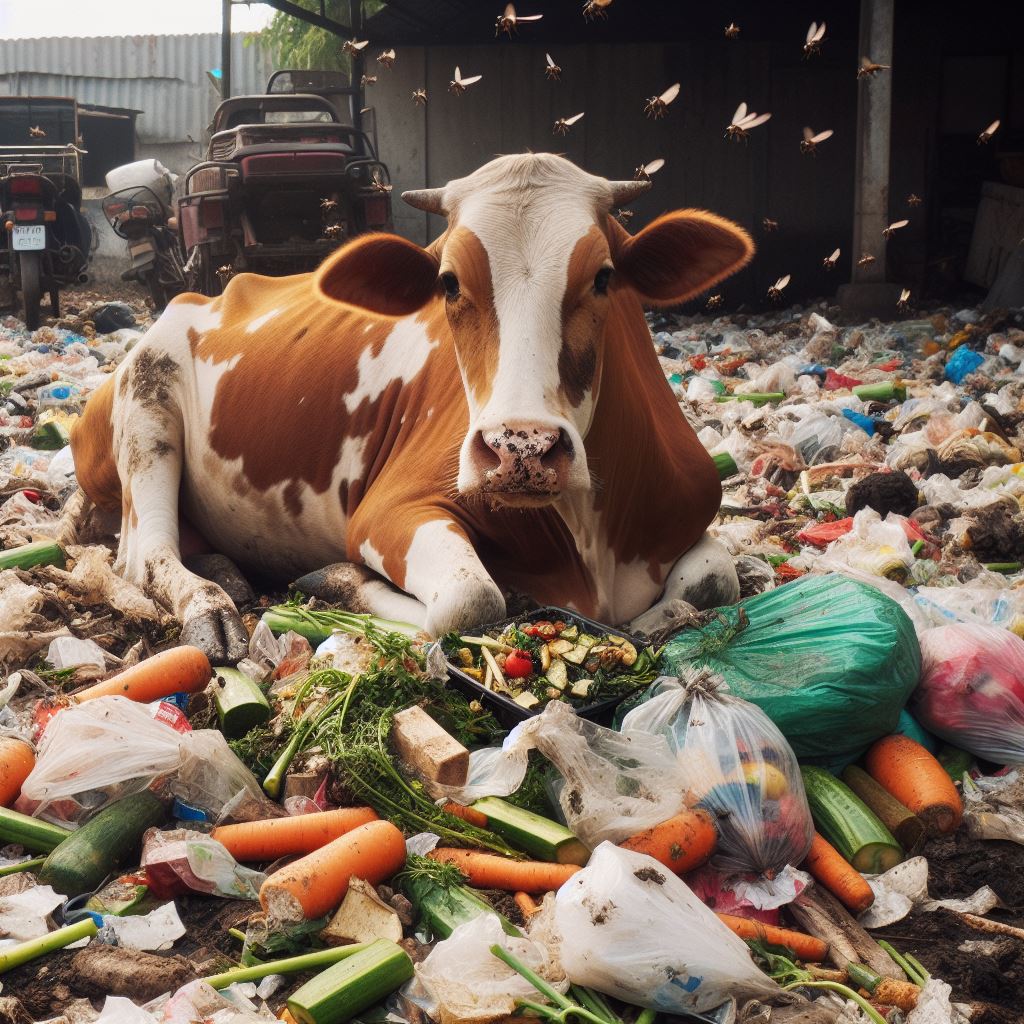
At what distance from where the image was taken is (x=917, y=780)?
3090 mm

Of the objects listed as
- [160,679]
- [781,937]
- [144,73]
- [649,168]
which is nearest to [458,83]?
[649,168]

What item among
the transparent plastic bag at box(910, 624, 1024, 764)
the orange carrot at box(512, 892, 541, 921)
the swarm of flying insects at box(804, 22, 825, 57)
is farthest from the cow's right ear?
the swarm of flying insects at box(804, 22, 825, 57)

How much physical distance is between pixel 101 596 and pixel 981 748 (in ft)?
10.2

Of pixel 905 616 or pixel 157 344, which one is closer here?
pixel 905 616

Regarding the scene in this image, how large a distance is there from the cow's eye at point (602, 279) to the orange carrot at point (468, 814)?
1527 millimetres

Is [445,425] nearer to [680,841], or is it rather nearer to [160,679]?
[160,679]

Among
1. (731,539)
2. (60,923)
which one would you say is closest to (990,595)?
(731,539)

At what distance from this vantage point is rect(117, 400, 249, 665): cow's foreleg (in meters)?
4.54

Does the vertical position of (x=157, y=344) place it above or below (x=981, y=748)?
above

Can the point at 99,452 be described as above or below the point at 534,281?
below

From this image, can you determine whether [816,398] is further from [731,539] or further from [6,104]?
[6,104]

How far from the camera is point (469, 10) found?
15.4 m

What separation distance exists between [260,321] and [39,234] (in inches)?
327

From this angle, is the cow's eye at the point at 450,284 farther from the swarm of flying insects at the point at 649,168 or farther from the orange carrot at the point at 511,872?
the swarm of flying insects at the point at 649,168
